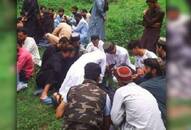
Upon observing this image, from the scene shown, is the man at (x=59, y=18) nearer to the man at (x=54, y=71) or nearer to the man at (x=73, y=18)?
the man at (x=73, y=18)

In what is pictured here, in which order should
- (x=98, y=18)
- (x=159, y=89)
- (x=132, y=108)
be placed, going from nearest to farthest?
(x=132, y=108) < (x=159, y=89) < (x=98, y=18)

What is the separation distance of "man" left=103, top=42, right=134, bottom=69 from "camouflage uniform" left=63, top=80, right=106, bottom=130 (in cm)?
89

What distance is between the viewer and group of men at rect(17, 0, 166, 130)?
4934 millimetres

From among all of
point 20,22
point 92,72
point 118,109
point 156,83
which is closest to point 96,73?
point 92,72

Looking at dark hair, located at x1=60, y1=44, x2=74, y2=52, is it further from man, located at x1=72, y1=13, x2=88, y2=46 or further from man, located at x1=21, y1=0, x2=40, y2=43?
man, located at x1=21, y1=0, x2=40, y2=43

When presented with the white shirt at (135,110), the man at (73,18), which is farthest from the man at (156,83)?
the man at (73,18)

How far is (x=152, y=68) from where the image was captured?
5.45m

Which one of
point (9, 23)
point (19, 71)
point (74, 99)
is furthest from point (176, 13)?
point (19, 71)

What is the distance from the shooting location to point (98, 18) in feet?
19.7

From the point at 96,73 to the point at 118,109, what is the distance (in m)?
0.37

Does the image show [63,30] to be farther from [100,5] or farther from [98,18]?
A: [100,5]

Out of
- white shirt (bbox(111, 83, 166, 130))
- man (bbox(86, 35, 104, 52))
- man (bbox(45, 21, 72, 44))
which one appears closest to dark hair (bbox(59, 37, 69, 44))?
man (bbox(45, 21, 72, 44))

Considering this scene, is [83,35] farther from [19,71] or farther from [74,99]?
[74,99]

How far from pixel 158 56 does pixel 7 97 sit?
131 centimetres
